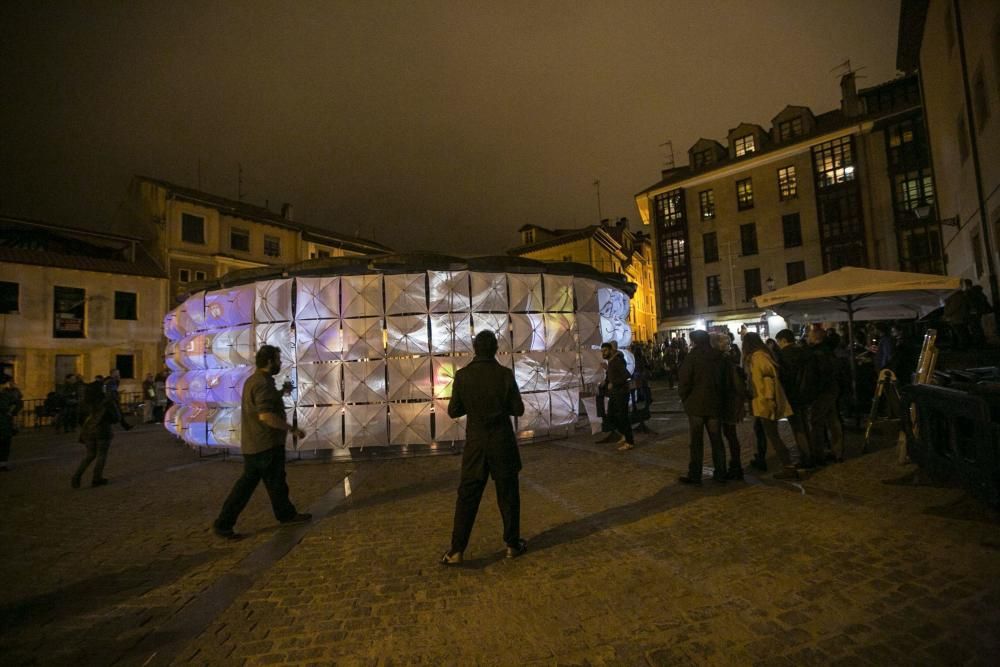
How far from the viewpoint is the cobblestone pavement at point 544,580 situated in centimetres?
279

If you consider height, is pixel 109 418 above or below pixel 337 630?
above

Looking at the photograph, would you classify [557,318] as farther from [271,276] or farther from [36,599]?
[36,599]

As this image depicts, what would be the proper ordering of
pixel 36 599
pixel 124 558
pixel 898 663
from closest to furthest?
pixel 898 663 < pixel 36 599 < pixel 124 558

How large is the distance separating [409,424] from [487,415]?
210 inches

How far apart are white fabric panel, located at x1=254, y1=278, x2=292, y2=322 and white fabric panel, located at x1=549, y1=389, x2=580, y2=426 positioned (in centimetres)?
573

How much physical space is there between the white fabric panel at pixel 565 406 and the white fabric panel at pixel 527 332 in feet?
3.67

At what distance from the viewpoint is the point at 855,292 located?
25.6ft

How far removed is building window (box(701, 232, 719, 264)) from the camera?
35.8 metres

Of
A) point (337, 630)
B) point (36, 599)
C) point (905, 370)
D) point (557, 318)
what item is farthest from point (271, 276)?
point (905, 370)

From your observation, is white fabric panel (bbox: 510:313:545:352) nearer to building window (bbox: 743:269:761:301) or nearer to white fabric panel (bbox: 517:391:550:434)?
white fabric panel (bbox: 517:391:550:434)

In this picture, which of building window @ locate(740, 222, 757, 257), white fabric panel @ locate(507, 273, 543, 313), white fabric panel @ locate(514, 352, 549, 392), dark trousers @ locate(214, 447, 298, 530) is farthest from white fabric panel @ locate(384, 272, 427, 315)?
building window @ locate(740, 222, 757, 257)

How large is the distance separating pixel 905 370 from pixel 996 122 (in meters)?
7.60

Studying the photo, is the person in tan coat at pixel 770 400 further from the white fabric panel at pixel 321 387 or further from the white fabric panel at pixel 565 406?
the white fabric panel at pixel 321 387

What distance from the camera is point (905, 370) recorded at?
794 centimetres
